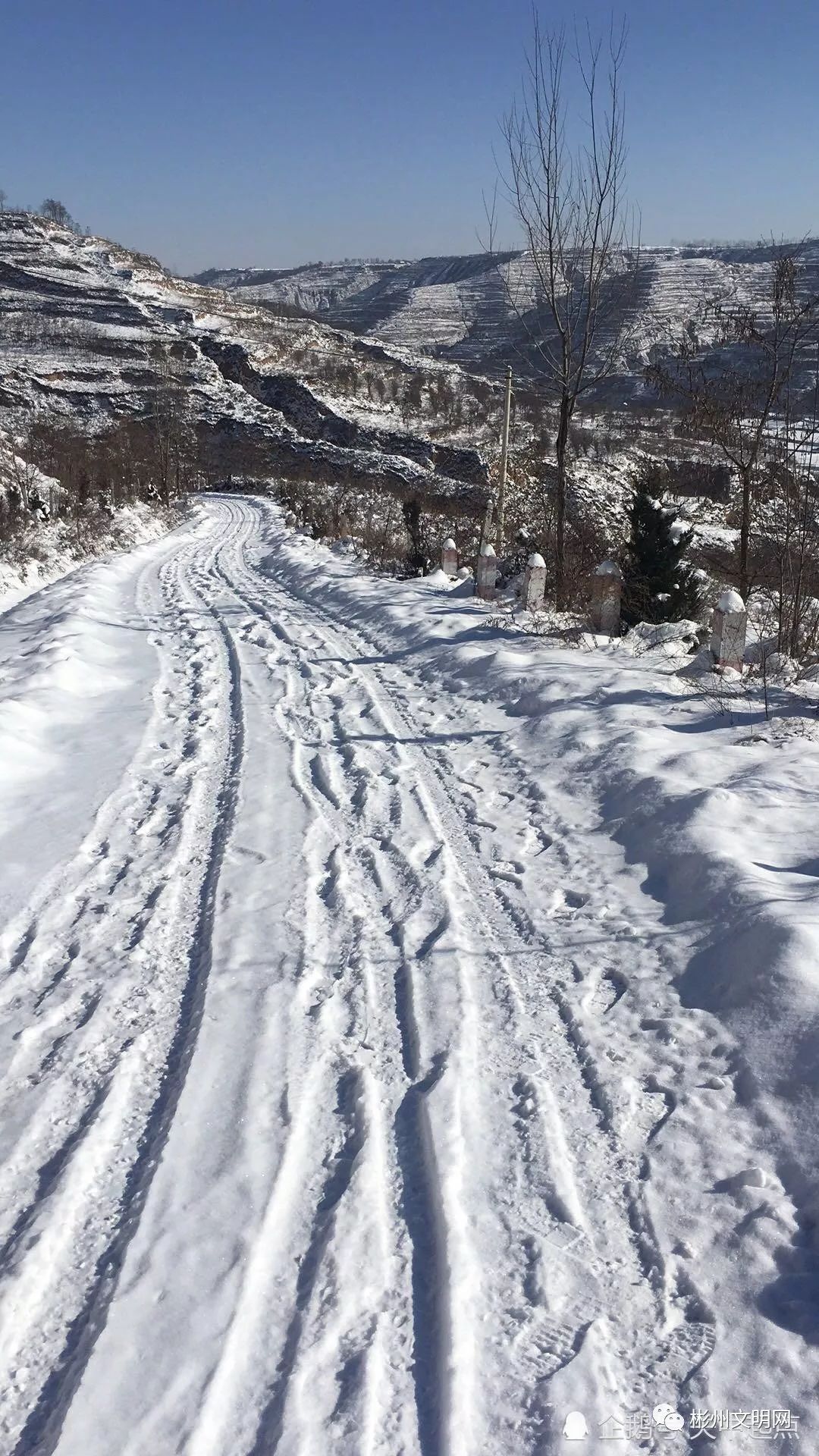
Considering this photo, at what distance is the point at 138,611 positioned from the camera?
11828 millimetres

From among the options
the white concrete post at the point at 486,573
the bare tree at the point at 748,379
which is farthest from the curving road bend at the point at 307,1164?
the white concrete post at the point at 486,573

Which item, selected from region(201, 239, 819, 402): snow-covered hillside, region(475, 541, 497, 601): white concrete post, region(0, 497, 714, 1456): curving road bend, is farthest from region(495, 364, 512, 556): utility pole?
region(201, 239, 819, 402): snow-covered hillside

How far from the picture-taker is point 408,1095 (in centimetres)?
280

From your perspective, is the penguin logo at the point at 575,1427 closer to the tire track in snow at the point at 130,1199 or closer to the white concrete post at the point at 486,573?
the tire track in snow at the point at 130,1199

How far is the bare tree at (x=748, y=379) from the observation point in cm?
796

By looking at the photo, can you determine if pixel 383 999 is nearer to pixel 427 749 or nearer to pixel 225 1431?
pixel 225 1431

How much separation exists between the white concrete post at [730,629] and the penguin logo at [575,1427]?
616 cm

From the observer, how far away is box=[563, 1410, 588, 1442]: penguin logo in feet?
5.99

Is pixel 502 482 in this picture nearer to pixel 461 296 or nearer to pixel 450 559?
pixel 450 559

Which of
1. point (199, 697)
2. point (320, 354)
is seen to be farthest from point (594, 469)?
point (320, 354)

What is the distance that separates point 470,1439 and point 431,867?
8.67 ft

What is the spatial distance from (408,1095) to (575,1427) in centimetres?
105

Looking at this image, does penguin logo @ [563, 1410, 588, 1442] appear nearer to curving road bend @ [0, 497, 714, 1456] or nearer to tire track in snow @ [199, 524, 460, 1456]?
curving road bend @ [0, 497, 714, 1456]

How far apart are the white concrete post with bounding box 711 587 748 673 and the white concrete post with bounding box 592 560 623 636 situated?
78.6 inches
